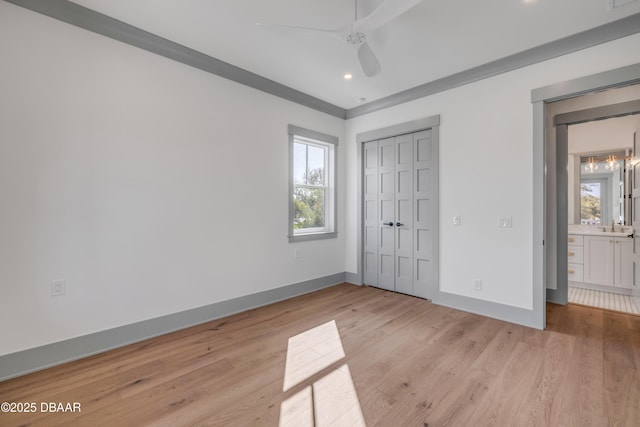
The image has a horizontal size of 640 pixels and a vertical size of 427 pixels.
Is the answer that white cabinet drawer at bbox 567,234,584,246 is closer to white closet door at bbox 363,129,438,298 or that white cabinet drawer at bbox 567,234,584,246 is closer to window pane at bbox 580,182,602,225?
window pane at bbox 580,182,602,225

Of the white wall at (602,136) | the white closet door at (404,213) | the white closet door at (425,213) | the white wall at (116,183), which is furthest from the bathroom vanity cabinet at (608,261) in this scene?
the white wall at (116,183)

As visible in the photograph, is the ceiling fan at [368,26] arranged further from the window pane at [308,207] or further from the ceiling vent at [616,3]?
the window pane at [308,207]

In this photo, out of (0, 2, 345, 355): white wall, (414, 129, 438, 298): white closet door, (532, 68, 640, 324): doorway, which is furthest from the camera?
(414, 129, 438, 298): white closet door

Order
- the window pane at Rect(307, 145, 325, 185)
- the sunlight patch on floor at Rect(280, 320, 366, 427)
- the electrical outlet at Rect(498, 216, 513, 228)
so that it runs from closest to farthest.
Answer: the sunlight patch on floor at Rect(280, 320, 366, 427) → the electrical outlet at Rect(498, 216, 513, 228) → the window pane at Rect(307, 145, 325, 185)

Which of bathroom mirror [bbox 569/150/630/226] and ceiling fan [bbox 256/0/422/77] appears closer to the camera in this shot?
ceiling fan [bbox 256/0/422/77]

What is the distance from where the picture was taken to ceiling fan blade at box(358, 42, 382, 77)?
2.20 m

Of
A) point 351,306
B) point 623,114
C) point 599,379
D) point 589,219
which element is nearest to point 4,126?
point 351,306

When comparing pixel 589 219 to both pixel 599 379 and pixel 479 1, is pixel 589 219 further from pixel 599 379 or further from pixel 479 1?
pixel 479 1

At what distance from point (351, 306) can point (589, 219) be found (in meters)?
4.60

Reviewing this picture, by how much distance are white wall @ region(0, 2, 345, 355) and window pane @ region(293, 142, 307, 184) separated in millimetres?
581

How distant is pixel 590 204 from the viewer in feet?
15.8

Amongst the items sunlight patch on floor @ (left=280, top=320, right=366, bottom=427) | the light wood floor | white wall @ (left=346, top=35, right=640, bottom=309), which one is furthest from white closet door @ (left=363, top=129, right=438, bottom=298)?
sunlight patch on floor @ (left=280, top=320, right=366, bottom=427)

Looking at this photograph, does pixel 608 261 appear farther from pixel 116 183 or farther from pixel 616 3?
pixel 116 183

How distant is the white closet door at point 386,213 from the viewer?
420 centimetres
